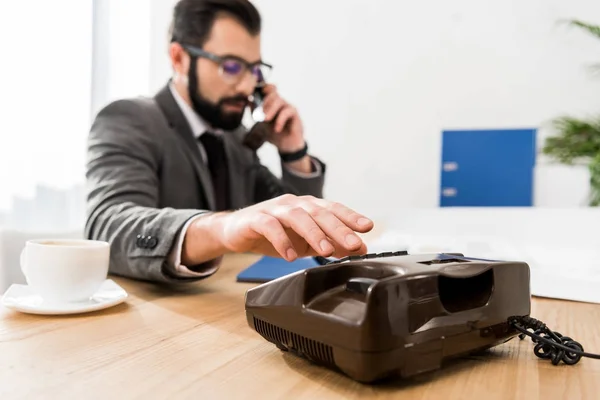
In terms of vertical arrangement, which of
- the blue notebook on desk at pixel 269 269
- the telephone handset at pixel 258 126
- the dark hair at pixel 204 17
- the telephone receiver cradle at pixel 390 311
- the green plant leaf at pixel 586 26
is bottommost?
the blue notebook on desk at pixel 269 269

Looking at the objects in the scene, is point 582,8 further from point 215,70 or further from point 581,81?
point 215,70

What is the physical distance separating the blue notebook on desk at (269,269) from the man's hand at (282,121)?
1.94 feet

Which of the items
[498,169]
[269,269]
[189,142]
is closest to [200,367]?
[269,269]

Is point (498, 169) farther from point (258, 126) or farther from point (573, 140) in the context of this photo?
point (258, 126)

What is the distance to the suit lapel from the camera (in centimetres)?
124

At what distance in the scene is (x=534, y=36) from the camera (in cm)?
182

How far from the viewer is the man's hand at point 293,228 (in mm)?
469

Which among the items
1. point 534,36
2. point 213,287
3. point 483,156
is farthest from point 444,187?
point 213,287

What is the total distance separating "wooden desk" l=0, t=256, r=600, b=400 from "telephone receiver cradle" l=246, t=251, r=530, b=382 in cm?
1

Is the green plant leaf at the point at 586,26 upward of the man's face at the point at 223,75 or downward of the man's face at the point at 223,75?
upward

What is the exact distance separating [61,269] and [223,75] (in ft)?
2.92

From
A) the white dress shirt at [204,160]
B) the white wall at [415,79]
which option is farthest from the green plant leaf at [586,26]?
the white dress shirt at [204,160]

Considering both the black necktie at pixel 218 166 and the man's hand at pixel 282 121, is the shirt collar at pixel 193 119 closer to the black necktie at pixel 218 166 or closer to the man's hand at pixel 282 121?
the black necktie at pixel 218 166

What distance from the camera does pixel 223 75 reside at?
4.46 ft
